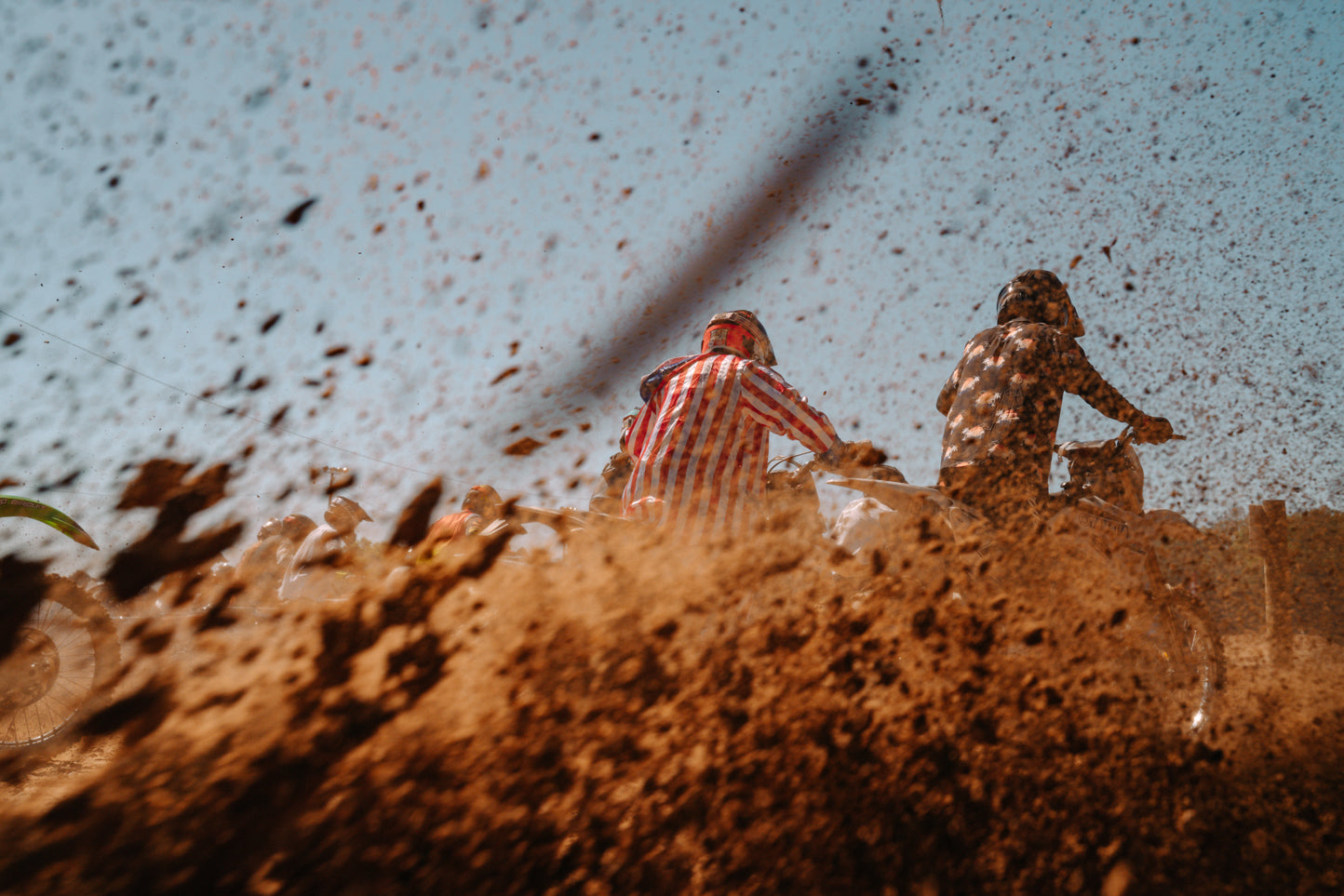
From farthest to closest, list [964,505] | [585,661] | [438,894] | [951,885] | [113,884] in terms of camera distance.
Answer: [964,505], [585,661], [951,885], [438,894], [113,884]

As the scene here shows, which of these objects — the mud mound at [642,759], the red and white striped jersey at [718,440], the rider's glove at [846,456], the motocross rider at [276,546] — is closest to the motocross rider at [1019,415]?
the rider's glove at [846,456]

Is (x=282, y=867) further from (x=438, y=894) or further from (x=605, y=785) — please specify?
(x=605, y=785)

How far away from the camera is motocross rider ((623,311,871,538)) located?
8.86 feet

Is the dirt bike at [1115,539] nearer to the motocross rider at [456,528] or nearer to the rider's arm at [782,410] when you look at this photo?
the rider's arm at [782,410]

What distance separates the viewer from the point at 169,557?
78.5 inches

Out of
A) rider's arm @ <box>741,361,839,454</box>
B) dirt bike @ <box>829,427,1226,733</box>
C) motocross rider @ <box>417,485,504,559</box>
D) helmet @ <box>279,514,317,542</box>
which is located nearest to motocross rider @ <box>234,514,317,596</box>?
helmet @ <box>279,514,317,542</box>

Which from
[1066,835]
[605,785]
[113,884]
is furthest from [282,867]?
[1066,835]

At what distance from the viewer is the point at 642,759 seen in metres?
1.67

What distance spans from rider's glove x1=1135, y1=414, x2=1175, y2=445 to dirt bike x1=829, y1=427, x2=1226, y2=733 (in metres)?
0.10

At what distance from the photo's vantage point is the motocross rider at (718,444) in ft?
8.86

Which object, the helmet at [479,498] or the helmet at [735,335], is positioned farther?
the helmet at [479,498]

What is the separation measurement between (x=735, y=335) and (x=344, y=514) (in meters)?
2.01

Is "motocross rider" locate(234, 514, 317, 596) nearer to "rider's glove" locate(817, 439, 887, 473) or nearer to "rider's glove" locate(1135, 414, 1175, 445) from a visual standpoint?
"rider's glove" locate(817, 439, 887, 473)

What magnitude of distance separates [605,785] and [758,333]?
222 cm
